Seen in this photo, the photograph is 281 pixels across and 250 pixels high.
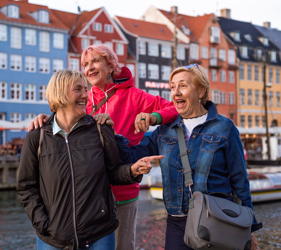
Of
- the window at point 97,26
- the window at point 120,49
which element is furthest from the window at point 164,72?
the window at point 97,26

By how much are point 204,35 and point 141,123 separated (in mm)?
53470

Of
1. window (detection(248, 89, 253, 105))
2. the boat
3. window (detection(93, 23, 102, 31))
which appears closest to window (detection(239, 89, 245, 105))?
window (detection(248, 89, 253, 105))

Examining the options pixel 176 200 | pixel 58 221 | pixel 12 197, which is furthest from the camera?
pixel 12 197

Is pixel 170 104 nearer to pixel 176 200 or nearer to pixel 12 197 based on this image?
pixel 176 200

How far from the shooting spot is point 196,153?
343 cm

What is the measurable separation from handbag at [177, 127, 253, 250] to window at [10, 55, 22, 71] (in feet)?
133

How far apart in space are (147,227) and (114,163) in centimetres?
825

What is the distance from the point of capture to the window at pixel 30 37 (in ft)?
141

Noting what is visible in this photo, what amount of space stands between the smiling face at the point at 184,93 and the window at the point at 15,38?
132 feet

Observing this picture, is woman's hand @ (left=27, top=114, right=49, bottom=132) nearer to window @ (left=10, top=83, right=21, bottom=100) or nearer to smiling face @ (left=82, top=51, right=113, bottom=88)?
smiling face @ (left=82, top=51, right=113, bottom=88)

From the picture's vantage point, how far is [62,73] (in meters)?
3.30

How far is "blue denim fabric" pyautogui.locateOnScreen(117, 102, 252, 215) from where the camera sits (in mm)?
3379

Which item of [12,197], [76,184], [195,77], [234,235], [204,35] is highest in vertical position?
[204,35]

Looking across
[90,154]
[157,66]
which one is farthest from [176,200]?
[157,66]
